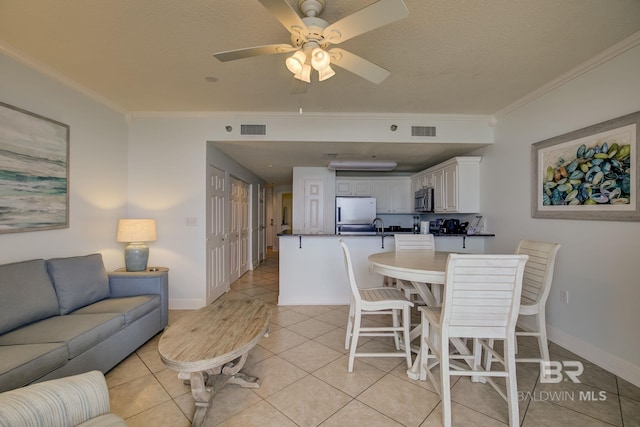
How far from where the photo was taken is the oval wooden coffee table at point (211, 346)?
4.84ft

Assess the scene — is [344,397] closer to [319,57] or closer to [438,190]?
[319,57]

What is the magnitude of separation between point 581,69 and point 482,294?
2301 mm

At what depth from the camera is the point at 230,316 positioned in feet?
6.81

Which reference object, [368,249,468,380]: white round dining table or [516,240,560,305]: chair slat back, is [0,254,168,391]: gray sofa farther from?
[516,240,560,305]: chair slat back

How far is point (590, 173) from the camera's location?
2.30 metres

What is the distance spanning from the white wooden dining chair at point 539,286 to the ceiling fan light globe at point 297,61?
230cm

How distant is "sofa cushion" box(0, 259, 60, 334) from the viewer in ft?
5.96

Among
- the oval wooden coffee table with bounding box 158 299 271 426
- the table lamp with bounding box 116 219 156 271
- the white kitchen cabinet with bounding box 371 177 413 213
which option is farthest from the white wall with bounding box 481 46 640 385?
the table lamp with bounding box 116 219 156 271

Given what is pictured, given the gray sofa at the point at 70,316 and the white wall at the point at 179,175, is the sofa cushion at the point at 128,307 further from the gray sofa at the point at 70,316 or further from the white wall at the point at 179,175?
the white wall at the point at 179,175

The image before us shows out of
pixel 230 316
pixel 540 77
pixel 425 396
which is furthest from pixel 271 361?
pixel 540 77

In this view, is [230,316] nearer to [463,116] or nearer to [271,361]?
[271,361]

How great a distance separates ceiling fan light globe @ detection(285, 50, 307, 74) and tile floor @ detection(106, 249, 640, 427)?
2.17m

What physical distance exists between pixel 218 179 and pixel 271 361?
274 cm
